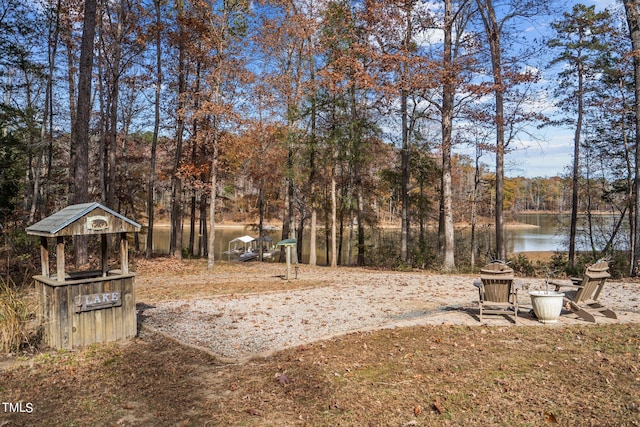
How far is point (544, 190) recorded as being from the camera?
86438 millimetres

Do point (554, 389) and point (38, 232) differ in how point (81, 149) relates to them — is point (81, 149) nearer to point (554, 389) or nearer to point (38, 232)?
point (38, 232)

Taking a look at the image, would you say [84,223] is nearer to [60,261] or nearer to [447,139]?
[60,261]

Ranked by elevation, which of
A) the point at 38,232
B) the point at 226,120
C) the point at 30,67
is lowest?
the point at 38,232

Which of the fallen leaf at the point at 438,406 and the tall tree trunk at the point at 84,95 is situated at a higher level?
the tall tree trunk at the point at 84,95

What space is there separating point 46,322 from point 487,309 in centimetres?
715

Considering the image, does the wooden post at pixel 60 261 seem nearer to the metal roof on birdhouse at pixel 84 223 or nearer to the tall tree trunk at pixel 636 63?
the metal roof on birdhouse at pixel 84 223

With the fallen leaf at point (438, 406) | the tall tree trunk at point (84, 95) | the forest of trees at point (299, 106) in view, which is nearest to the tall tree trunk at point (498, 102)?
the forest of trees at point (299, 106)

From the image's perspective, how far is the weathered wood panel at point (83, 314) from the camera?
528cm

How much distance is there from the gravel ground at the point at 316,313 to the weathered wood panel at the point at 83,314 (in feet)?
2.56

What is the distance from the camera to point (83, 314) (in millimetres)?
5480

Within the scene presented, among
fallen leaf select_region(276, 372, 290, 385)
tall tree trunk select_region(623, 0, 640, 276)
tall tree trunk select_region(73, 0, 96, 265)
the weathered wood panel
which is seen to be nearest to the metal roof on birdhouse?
the weathered wood panel

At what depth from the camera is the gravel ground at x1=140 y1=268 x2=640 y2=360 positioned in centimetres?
610

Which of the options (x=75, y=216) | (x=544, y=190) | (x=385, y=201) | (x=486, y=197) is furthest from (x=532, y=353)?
(x=544, y=190)

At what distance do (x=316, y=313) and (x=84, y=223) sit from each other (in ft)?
13.9
